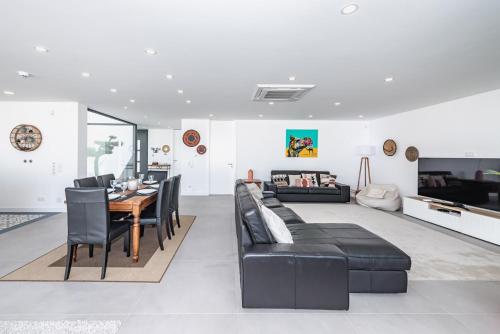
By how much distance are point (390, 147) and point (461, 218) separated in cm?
278

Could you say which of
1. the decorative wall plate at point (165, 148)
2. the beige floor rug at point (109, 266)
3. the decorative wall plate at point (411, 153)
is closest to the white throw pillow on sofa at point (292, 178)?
the decorative wall plate at point (411, 153)

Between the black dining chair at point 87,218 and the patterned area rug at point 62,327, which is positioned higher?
the black dining chair at point 87,218

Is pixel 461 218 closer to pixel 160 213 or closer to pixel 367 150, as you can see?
pixel 367 150

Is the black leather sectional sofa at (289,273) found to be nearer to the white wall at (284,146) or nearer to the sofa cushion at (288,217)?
the sofa cushion at (288,217)

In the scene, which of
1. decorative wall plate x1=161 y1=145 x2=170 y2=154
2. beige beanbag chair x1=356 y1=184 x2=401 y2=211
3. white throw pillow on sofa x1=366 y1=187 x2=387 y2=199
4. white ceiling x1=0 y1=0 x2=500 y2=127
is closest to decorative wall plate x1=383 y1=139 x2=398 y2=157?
beige beanbag chair x1=356 y1=184 x2=401 y2=211

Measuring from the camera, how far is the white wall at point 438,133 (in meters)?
4.02

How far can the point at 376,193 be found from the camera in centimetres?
585

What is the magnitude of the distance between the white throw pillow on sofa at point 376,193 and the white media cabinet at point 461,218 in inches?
29.3

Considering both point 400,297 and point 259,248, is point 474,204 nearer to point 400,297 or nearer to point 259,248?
point 400,297

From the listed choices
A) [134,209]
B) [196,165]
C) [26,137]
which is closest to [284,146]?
[196,165]

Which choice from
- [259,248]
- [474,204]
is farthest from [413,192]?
[259,248]

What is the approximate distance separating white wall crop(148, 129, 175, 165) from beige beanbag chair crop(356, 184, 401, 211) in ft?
26.6

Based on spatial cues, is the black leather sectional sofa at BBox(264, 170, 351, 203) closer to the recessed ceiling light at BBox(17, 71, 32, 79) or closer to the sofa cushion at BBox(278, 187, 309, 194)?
the sofa cushion at BBox(278, 187, 309, 194)

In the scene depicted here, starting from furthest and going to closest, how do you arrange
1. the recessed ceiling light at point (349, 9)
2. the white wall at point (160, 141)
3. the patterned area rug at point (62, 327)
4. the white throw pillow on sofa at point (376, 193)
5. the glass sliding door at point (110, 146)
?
the white wall at point (160, 141)
the glass sliding door at point (110, 146)
the white throw pillow on sofa at point (376, 193)
the recessed ceiling light at point (349, 9)
the patterned area rug at point (62, 327)
